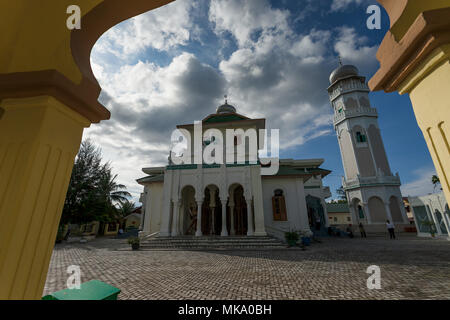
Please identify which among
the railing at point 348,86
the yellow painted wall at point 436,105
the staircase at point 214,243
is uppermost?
the railing at point 348,86

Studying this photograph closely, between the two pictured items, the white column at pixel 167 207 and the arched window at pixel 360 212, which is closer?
the white column at pixel 167 207

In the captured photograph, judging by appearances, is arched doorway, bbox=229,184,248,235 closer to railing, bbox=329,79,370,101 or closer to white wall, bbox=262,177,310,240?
white wall, bbox=262,177,310,240

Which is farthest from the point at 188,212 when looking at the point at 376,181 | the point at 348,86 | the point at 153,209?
the point at 348,86

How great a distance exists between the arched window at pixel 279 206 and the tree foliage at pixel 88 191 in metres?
19.4

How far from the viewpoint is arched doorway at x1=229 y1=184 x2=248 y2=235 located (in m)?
16.5

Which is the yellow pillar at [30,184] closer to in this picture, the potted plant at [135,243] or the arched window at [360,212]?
the potted plant at [135,243]

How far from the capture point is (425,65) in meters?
1.56

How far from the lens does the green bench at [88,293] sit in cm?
227

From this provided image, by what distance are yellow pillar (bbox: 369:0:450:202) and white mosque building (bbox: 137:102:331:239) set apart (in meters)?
13.7

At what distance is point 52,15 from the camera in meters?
2.12

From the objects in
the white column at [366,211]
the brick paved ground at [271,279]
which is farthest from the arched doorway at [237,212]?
the white column at [366,211]

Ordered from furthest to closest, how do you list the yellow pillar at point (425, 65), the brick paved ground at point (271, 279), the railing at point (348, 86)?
the railing at point (348, 86)
the brick paved ground at point (271, 279)
the yellow pillar at point (425, 65)

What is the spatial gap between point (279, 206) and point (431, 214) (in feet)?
43.4

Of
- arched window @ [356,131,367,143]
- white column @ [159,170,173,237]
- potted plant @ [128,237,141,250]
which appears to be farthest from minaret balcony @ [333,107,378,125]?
potted plant @ [128,237,141,250]
